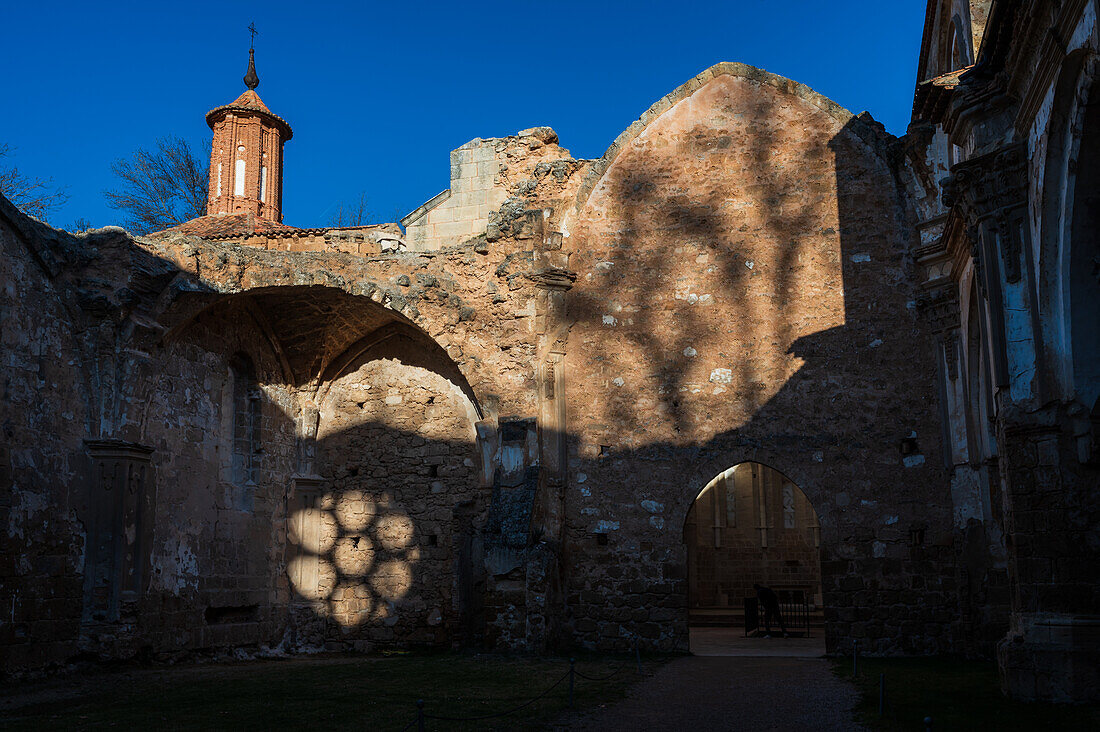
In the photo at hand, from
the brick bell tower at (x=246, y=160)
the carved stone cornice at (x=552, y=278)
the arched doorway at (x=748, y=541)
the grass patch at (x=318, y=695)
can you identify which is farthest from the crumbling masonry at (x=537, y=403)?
the brick bell tower at (x=246, y=160)

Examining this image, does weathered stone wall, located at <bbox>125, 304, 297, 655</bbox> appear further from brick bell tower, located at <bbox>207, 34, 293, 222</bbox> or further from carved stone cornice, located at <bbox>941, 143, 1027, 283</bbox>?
brick bell tower, located at <bbox>207, 34, 293, 222</bbox>

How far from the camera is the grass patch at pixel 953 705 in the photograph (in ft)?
20.0

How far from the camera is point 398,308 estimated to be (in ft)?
40.6

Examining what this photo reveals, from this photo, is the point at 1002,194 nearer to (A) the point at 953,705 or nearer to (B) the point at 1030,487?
(B) the point at 1030,487

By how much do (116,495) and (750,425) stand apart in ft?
24.4

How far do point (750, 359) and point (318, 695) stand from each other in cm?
662

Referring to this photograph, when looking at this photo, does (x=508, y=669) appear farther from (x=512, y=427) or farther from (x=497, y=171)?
(x=497, y=171)

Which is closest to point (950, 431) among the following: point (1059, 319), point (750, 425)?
point (750, 425)

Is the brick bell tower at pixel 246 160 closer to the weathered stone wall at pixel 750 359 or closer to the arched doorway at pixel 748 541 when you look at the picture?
the arched doorway at pixel 748 541

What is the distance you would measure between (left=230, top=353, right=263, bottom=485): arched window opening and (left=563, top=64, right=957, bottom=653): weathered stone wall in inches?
173

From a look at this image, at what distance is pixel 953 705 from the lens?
22.7 feet

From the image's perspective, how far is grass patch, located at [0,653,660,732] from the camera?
269 inches

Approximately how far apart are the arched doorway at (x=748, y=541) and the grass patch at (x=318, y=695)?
996 cm

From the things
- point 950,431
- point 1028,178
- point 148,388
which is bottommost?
point 950,431
